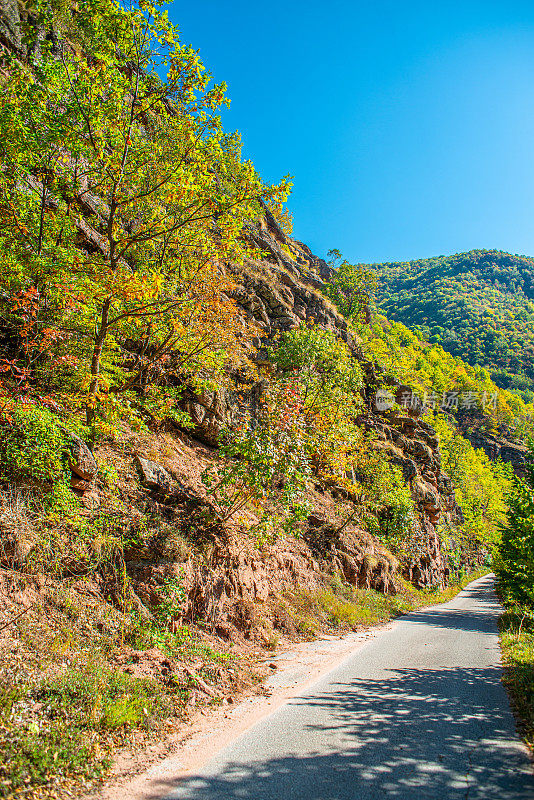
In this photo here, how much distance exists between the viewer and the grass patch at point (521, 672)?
18.5 ft

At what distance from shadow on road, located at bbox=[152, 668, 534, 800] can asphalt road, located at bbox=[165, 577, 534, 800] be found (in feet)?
0.04

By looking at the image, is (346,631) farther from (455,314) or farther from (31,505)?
(455,314)

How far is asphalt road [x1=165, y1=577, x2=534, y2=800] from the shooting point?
3797mm

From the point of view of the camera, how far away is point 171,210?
8.46 meters

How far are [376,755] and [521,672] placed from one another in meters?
5.61

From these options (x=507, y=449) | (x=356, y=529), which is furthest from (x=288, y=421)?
(x=507, y=449)

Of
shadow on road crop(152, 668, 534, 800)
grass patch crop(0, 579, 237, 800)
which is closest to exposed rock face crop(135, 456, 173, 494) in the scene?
grass patch crop(0, 579, 237, 800)

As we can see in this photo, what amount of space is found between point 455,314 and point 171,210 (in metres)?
163

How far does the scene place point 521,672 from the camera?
8016mm

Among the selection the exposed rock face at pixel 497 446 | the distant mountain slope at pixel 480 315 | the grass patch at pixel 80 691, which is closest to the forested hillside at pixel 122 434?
the grass patch at pixel 80 691

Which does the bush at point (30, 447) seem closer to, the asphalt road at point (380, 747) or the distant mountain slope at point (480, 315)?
the asphalt road at point (380, 747)

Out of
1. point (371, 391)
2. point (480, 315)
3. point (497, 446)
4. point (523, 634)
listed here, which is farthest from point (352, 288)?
point (480, 315)

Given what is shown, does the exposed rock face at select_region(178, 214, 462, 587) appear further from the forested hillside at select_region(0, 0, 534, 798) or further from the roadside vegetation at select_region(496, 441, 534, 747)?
the forested hillside at select_region(0, 0, 534, 798)

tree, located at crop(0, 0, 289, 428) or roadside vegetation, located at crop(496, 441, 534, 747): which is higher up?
tree, located at crop(0, 0, 289, 428)
